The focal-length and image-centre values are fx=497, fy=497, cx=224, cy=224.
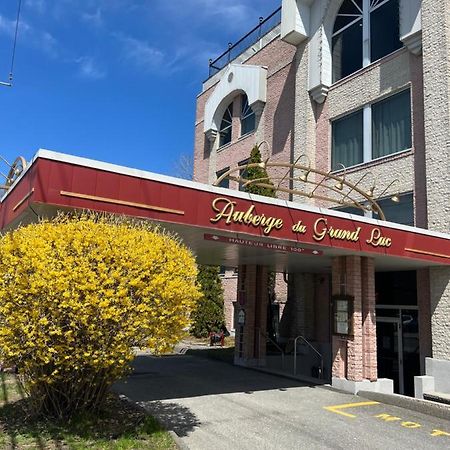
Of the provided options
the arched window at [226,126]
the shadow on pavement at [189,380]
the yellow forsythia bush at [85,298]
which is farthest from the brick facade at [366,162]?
→ the yellow forsythia bush at [85,298]

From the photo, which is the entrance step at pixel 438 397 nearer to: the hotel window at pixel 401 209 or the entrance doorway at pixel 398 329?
the entrance doorway at pixel 398 329

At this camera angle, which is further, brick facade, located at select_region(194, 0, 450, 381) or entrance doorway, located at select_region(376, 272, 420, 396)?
entrance doorway, located at select_region(376, 272, 420, 396)

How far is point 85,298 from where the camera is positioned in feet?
19.4

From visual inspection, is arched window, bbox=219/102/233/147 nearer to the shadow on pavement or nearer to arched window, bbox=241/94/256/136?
arched window, bbox=241/94/256/136

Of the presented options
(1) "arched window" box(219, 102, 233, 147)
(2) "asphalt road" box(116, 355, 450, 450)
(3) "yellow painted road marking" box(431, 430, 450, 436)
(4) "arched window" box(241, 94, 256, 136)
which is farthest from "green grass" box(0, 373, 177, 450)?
(1) "arched window" box(219, 102, 233, 147)

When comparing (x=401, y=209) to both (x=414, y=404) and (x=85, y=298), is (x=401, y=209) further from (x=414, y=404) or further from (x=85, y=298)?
(x=85, y=298)

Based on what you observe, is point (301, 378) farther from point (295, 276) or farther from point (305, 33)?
point (305, 33)

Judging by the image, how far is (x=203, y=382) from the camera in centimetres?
1241

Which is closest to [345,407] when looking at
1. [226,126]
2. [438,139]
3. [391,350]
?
[391,350]

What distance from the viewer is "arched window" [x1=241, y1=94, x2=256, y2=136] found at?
24.9 m

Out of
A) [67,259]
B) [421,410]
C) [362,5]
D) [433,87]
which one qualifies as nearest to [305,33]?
[362,5]

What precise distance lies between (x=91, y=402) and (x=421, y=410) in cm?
680

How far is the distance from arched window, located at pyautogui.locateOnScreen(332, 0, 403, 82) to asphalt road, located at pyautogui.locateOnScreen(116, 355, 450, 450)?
11.5 m

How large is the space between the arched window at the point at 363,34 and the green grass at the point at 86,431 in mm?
14463
